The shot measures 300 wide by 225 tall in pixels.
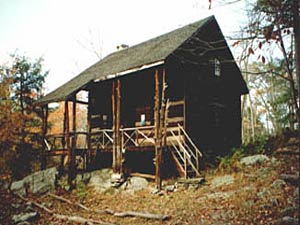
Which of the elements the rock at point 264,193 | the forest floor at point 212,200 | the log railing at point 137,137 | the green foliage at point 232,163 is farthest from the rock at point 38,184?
the rock at point 264,193

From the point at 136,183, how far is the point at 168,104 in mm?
3644

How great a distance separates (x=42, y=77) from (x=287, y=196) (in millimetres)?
19365

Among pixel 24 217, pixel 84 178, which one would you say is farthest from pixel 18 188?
pixel 24 217

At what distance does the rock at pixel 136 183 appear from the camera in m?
13.4

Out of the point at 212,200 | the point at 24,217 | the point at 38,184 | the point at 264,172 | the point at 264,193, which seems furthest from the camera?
the point at 38,184

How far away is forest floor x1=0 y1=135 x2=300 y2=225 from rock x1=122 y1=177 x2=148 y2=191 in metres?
0.36

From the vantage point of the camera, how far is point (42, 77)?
23109 mm

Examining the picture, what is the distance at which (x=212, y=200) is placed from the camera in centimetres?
993

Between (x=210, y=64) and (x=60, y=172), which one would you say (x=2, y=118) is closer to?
(x=60, y=172)

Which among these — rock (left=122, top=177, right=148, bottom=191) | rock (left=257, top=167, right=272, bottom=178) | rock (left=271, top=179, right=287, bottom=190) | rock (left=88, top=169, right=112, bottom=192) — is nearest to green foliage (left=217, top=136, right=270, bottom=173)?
rock (left=257, top=167, right=272, bottom=178)

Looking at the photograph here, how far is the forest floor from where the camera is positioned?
7.73 metres

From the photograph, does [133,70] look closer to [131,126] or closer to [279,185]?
[131,126]

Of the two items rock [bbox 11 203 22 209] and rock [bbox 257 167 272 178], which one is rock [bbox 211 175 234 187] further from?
rock [bbox 11 203 22 209]

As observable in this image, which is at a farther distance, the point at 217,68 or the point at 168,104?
the point at 217,68
